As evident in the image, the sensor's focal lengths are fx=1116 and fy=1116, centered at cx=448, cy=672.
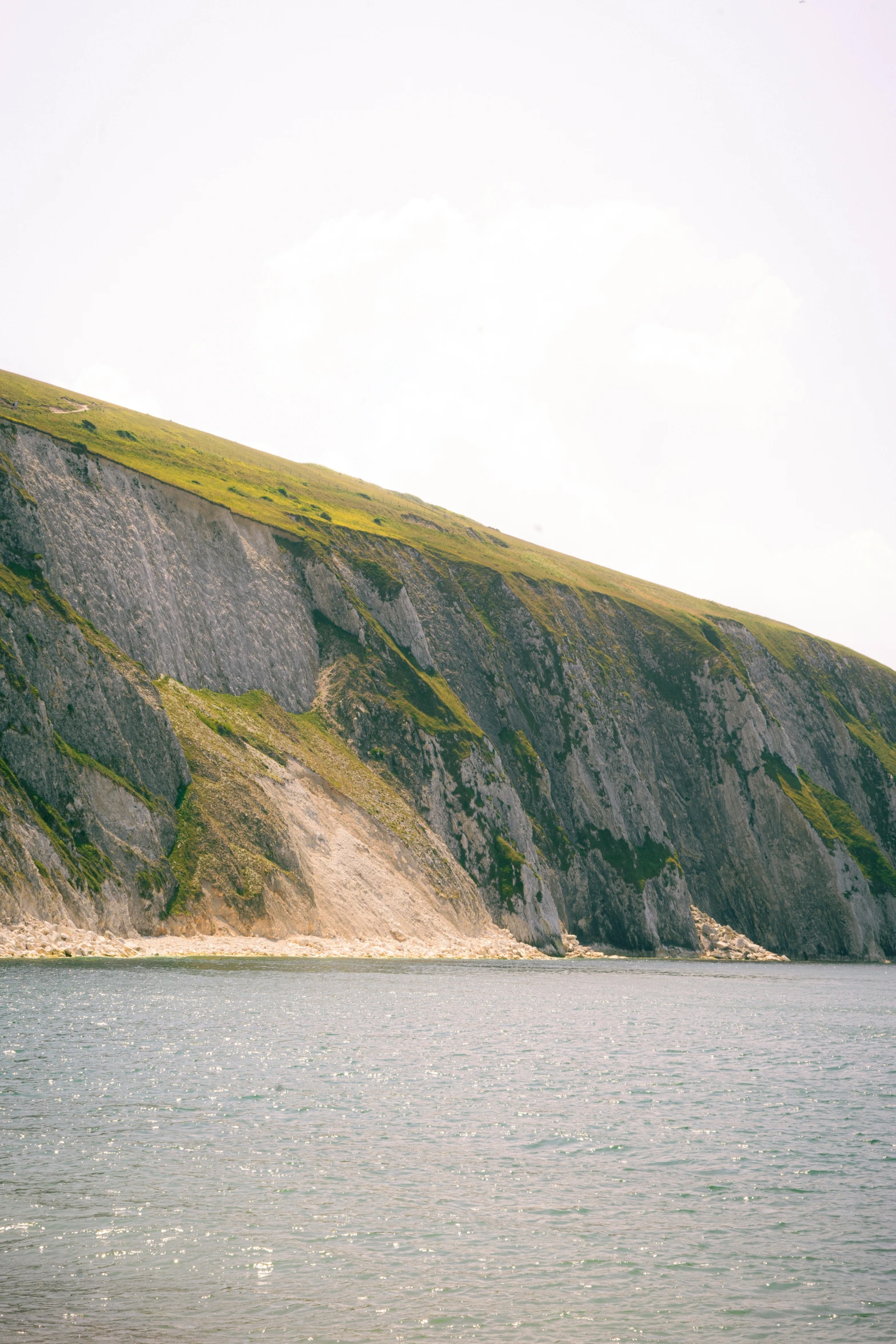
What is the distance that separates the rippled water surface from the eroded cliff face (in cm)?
3940

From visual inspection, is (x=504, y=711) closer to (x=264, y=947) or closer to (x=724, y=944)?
(x=724, y=944)

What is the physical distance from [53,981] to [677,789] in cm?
9928

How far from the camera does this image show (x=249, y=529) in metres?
111

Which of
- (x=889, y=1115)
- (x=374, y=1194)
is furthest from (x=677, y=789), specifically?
(x=374, y=1194)

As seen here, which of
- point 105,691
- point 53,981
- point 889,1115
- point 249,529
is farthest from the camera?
point 249,529

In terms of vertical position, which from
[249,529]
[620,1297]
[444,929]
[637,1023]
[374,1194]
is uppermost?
[249,529]

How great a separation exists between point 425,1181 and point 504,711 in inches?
3974

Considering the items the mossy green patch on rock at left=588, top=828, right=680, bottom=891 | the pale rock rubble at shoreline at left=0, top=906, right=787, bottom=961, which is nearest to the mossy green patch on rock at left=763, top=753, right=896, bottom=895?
the mossy green patch on rock at left=588, top=828, right=680, bottom=891

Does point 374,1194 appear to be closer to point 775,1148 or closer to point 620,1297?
point 620,1297

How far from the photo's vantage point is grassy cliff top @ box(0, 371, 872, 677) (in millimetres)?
113750

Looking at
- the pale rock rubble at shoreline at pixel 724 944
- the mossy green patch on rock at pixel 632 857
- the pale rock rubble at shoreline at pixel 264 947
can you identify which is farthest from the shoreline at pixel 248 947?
the pale rock rubble at shoreline at pixel 724 944

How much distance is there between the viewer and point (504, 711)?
11988 centimetres

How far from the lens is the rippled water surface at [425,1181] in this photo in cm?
1339

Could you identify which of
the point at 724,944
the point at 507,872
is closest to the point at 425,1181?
the point at 507,872
